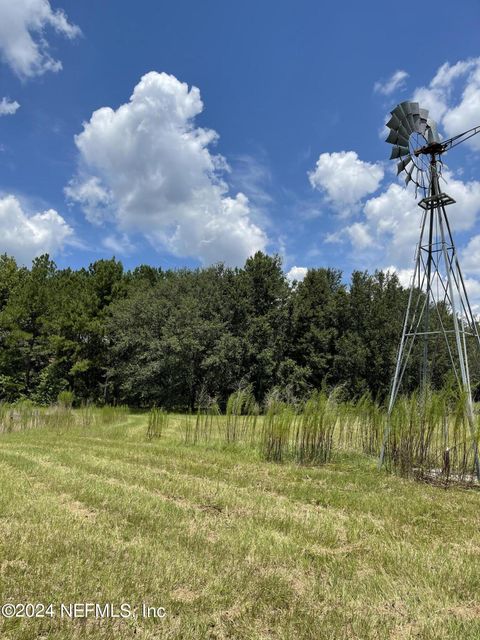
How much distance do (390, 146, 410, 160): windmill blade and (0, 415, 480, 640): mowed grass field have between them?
6131mm

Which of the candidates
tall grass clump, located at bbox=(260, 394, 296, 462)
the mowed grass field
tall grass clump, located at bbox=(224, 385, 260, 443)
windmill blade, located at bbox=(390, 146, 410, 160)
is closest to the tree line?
tall grass clump, located at bbox=(224, 385, 260, 443)

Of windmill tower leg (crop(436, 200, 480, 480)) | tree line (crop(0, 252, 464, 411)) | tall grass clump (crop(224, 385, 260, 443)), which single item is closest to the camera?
windmill tower leg (crop(436, 200, 480, 480))

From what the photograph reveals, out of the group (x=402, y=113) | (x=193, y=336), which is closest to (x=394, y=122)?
(x=402, y=113)

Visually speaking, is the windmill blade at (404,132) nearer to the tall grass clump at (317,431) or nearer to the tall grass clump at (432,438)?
the tall grass clump at (432,438)

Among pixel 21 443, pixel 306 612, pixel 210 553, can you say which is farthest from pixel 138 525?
pixel 21 443

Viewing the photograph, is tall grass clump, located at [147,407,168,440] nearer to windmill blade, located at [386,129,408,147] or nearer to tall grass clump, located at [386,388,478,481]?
tall grass clump, located at [386,388,478,481]

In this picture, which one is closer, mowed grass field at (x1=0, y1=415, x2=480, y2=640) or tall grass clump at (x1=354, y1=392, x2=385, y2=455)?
mowed grass field at (x1=0, y1=415, x2=480, y2=640)

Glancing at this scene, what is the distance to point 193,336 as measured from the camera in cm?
2512

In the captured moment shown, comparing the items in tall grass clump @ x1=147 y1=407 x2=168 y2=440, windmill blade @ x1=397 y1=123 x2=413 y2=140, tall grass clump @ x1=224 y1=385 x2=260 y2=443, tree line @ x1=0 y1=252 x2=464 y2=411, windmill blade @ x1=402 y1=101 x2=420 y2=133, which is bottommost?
tall grass clump @ x1=147 y1=407 x2=168 y2=440

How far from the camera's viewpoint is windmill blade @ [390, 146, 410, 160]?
845cm

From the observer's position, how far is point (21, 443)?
10156 mm

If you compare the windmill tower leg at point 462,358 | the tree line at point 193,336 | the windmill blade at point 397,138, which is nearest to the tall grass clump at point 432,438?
the windmill tower leg at point 462,358

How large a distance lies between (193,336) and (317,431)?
17.2 meters

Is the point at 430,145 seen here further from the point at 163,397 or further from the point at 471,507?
the point at 163,397
